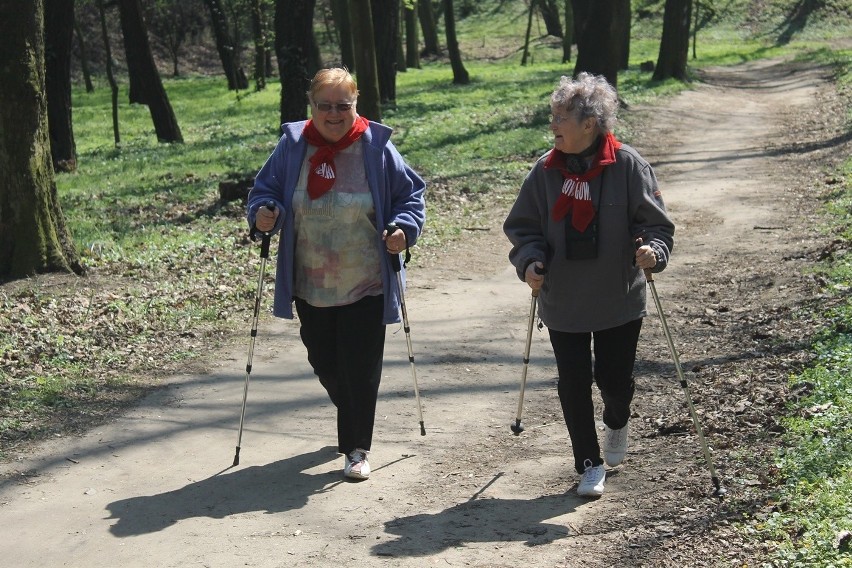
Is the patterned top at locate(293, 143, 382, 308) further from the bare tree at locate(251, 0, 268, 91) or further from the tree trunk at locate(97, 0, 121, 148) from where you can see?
the tree trunk at locate(97, 0, 121, 148)

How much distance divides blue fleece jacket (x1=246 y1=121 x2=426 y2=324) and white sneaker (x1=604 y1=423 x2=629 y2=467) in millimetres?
1349

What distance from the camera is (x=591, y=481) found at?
5535 mm

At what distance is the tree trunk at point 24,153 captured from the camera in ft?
31.8

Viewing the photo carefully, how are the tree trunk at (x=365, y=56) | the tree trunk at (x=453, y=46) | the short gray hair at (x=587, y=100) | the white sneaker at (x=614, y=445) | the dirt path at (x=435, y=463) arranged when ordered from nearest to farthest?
the dirt path at (x=435, y=463) < the short gray hair at (x=587, y=100) < the white sneaker at (x=614, y=445) < the tree trunk at (x=365, y=56) < the tree trunk at (x=453, y=46)

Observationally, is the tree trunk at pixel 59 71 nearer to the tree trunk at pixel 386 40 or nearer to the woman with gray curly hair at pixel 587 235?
the tree trunk at pixel 386 40

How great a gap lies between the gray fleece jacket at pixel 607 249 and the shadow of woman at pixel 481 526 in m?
0.94

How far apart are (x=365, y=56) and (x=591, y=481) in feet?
40.2

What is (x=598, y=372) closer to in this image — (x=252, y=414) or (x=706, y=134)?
(x=252, y=414)

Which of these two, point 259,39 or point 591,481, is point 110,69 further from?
point 591,481

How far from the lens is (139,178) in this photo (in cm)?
1817

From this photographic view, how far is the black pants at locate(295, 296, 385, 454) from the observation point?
598 centimetres

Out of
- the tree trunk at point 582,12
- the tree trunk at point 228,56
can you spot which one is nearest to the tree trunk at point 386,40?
the tree trunk at point 582,12

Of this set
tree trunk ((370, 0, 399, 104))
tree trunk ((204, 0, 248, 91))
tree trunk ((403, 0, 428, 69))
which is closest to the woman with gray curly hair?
tree trunk ((370, 0, 399, 104))

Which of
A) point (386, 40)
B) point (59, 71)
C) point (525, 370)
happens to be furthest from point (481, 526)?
point (386, 40)
